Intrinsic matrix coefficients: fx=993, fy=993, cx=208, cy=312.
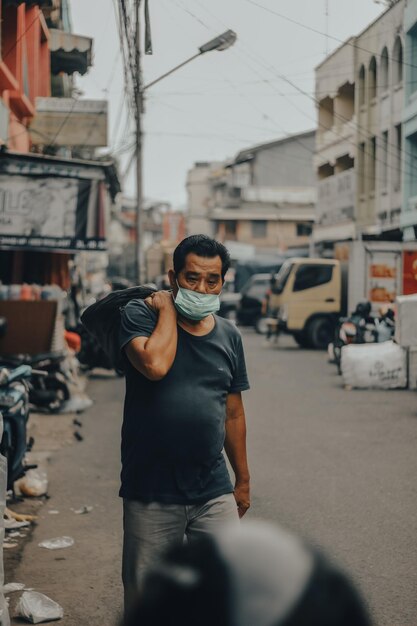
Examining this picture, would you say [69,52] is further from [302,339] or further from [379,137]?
[379,137]

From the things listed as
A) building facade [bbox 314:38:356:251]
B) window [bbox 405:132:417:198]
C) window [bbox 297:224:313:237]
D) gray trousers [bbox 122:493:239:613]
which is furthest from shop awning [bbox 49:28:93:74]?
window [bbox 297:224:313:237]

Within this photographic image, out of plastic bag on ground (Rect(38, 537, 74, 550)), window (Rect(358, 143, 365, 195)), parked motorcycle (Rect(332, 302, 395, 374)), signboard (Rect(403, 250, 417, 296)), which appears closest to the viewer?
plastic bag on ground (Rect(38, 537, 74, 550))

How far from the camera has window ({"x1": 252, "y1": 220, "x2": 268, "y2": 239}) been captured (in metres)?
64.6

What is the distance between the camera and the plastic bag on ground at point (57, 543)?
6.45 m

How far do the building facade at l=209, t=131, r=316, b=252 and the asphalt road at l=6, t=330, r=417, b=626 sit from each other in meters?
49.7

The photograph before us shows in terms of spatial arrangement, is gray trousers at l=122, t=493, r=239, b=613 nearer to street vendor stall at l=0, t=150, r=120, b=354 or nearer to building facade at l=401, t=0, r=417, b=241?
street vendor stall at l=0, t=150, r=120, b=354

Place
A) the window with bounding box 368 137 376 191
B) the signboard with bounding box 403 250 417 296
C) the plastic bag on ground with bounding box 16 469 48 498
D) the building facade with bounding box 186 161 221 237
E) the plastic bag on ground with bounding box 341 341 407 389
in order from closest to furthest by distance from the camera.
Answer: the plastic bag on ground with bounding box 16 469 48 498
the plastic bag on ground with bounding box 341 341 407 389
the signboard with bounding box 403 250 417 296
the window with bounding box 368 137 376 191
the building facade with bounding box 186 161 221 237

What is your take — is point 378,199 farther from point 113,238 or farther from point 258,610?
point 113,238

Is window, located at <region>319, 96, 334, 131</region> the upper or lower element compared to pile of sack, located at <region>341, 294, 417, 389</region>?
upper

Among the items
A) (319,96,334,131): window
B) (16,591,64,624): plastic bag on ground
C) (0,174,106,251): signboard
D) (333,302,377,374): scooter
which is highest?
(319,96,334,131): window

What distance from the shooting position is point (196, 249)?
359 centimetres

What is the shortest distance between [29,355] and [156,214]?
283ft

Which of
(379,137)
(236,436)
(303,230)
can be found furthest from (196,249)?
(303,230)

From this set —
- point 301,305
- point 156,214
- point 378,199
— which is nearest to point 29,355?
point 301,305
